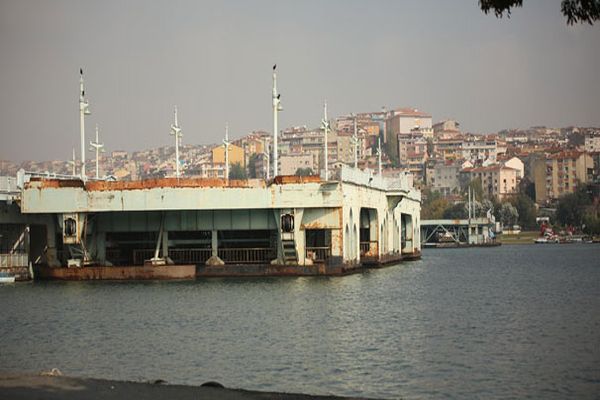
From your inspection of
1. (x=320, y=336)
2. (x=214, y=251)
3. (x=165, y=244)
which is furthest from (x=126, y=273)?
(x=320, y=336)

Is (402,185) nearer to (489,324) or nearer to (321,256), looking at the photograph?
(321,256)

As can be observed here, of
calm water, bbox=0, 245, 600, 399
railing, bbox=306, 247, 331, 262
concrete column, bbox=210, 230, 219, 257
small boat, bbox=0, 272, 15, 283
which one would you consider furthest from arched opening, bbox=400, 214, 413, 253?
small boat, bbox=0, 272, 15, 283

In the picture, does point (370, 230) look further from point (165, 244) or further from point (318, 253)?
point (165, 244)

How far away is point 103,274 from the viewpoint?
63.7 m

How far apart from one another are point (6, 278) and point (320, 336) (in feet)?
111

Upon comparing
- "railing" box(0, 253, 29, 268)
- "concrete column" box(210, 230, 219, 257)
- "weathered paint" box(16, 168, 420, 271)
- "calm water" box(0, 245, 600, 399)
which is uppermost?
"weathered paint" box(16, 168, 420, 271)

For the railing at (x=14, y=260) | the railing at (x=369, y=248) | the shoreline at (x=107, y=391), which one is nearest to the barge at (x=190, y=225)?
the railing at (x=14, y=260)

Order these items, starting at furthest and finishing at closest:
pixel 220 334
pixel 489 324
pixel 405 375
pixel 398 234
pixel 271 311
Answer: pixel 398 234, pixel 271 311, pixel 489 324, pixel 220 334, pixel 405 375

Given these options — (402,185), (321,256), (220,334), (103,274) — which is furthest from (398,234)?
(220,334)

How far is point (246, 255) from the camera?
2697 inches

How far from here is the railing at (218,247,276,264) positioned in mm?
67750

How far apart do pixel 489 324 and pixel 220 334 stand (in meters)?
9.70

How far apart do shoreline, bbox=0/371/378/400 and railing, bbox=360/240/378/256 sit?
61.0 m

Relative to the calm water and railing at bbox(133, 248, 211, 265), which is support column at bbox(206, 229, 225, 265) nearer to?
railing at bbox(133, 248, 211, 265)
